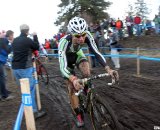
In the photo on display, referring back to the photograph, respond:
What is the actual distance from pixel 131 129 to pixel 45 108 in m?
3.60

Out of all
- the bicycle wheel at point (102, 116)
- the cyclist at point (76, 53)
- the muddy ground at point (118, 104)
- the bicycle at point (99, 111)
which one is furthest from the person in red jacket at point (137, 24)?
the bicycle wheel at point (102, 116)

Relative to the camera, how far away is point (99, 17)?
38000 millimetres

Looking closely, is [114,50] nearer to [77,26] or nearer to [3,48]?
[3,48]

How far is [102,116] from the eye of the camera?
18.4ft

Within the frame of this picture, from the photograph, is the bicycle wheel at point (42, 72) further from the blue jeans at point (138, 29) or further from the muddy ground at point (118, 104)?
the blue jeans at point (138, 29)

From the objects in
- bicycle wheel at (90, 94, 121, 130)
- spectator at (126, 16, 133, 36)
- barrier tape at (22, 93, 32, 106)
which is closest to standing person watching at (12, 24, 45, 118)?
bicycle wheel at (90, 94, 121, 130)

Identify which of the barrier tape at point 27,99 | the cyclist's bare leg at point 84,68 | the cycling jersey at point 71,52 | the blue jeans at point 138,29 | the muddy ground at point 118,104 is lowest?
the muddy ground at point 118,104

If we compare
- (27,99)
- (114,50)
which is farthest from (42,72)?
(27,99)

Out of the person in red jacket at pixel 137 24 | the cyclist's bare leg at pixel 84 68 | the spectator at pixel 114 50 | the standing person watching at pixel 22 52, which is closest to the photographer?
the cyclist's bare leg at pixel 84 68

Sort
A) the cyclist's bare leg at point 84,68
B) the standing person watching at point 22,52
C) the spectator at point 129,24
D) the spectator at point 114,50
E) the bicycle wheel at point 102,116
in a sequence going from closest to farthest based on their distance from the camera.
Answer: the bicycle wheel at point 102,116 → the cyclist's bare leg at point 84,68 → the standing person watching at point 22,52 → the spectator at point 114,50 → the spectator at point 129,24

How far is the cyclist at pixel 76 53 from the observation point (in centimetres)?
608

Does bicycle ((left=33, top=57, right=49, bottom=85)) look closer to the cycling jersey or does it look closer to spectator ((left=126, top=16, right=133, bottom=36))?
the cycling jersey

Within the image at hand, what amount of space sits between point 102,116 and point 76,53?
1791 millimetres

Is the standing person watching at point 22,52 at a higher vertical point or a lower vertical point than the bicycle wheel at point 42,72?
higher
